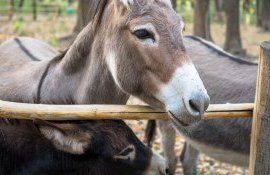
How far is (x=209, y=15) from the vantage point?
1125 centimetres

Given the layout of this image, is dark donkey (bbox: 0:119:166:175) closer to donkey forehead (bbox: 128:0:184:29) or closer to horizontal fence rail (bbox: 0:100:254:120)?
horizontal fence rail (bbox: 0:100:254:120)

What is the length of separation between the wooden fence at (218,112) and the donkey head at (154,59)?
0.52 ft

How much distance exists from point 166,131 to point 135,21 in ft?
7.69

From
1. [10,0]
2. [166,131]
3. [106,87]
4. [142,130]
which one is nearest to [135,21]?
[106,87]

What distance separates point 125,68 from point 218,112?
54cm

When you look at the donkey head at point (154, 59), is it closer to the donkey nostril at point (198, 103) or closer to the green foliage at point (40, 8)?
the donkey nostril at point (198, 103)

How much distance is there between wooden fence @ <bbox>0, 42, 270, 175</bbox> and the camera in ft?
8.27

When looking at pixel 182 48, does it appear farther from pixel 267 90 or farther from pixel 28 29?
pixel 28 29

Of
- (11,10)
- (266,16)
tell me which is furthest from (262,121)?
(11,10)

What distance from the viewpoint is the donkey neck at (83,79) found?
3205mm

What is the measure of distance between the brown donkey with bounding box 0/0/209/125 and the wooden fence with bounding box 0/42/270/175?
0.19 metres

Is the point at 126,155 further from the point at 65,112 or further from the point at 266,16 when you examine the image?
the point at 266,16

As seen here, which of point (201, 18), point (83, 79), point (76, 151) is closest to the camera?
point (76, 151)

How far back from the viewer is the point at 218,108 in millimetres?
2734
